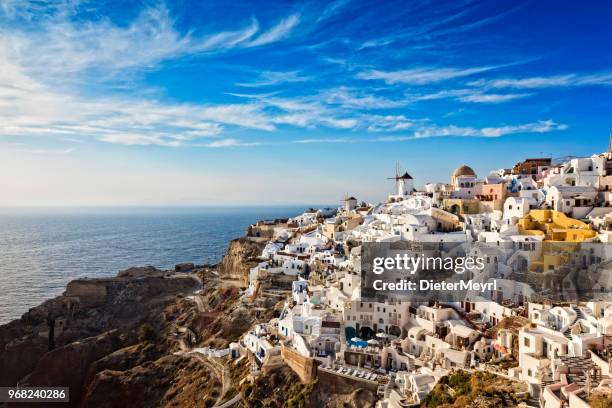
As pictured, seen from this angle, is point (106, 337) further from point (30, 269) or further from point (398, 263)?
point (30, 269)

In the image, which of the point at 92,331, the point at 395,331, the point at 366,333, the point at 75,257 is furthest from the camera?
the point at 75,257

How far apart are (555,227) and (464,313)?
30.9 ft

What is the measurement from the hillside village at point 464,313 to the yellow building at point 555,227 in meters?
0.07

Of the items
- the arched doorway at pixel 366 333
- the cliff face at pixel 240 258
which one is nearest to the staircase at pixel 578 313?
the arched doorway at pixel 366 333

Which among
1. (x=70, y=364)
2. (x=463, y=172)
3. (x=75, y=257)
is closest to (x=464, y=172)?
(x=463, y=172)

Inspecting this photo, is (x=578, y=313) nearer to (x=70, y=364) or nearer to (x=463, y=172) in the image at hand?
(x=463, y=172)

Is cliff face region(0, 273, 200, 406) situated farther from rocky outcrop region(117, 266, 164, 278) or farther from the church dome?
the church dome

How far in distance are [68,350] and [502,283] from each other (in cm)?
3729

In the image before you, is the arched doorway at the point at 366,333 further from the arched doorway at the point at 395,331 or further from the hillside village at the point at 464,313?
the arched doorway at the point at 395,331

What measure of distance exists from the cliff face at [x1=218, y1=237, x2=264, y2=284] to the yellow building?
2871 cm

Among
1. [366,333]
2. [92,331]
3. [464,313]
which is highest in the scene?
[464,313]

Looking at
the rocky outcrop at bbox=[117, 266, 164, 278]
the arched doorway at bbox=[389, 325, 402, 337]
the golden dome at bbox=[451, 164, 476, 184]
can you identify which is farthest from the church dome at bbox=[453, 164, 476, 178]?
the rocky outcrop at bbox=[117, 266, 164, 278]

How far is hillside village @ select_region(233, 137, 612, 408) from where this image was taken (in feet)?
60.7

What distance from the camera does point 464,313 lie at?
1003 inches
